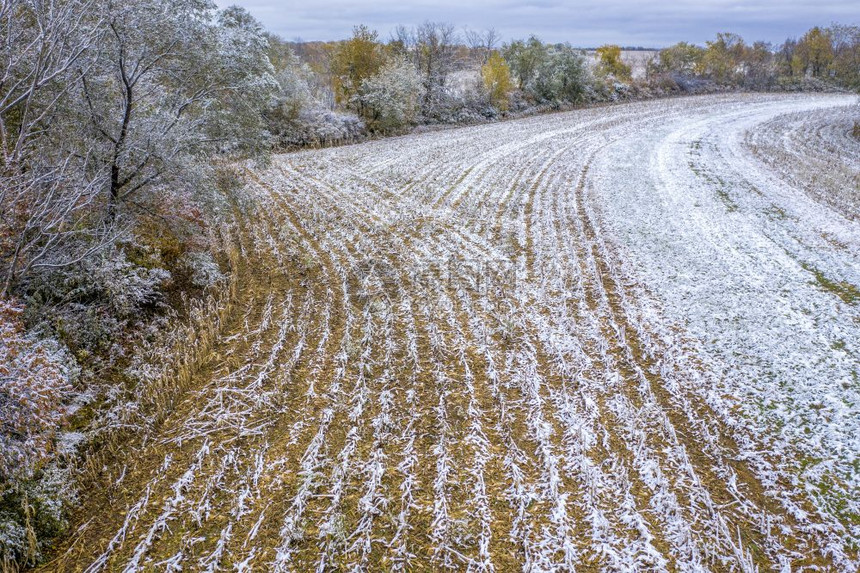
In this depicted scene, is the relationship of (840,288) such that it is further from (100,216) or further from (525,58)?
(525,58)

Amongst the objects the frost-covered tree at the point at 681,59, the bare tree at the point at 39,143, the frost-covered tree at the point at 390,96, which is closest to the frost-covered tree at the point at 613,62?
the frost-covered tree at the point at 681,59

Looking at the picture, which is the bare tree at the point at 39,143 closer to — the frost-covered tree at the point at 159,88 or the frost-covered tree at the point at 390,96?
the frost-covered tree at the point at 159,88

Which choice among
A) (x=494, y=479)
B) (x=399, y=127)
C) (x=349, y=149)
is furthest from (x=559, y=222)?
(x=399, y=127)

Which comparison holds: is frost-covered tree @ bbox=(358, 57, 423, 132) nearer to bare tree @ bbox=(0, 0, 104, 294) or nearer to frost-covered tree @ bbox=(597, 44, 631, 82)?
bare tree @ bbox=(0, 0, 104, 294)

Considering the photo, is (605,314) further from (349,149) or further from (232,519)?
(349,149)

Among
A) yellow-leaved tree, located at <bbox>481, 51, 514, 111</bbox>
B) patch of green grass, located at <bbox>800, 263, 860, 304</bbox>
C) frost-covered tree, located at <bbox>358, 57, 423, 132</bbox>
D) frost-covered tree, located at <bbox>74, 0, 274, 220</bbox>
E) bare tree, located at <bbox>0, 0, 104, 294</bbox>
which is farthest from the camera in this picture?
yellow-leaved tree, located at <bbox>481, 51, 514, 111</bbox>

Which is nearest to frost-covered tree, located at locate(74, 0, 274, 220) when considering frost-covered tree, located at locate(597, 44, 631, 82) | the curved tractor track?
the curved tractor track

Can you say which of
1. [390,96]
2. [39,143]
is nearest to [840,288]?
[39,143]
